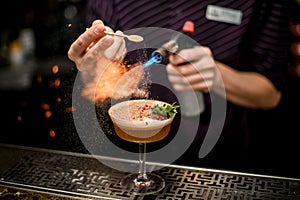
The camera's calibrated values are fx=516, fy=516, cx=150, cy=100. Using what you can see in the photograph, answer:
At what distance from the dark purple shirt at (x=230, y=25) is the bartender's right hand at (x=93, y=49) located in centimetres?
30

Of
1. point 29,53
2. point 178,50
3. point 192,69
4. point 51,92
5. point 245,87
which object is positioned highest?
point 178,50

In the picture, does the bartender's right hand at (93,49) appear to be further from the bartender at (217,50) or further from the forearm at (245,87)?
the forearm at (245,87)

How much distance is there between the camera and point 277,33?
219cm

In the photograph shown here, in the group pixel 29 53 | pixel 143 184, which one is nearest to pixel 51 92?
pixel 29 53

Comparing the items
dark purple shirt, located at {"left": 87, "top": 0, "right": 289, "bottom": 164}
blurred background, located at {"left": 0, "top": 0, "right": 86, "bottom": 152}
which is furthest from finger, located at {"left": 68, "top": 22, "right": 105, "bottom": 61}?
blurred background, located at {"left": 0, "top": 0, "right": 86, "bottom": 152}

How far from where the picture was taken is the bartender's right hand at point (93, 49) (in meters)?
1.85

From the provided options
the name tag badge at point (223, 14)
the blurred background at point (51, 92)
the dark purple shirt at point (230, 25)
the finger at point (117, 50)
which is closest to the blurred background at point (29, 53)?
the blurred background at point (51, 92)

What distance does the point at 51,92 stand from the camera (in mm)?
3100

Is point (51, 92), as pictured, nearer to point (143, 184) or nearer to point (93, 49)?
point (93, 49)

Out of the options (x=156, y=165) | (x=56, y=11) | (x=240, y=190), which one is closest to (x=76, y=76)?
(x=156, y=165)

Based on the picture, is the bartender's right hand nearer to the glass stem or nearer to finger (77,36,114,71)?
finger (77,36,114,71)

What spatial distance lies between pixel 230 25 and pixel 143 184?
31.6 inches

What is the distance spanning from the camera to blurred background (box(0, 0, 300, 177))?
206 centimetres

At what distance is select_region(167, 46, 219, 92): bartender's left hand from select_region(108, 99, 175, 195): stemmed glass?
0.69ft
